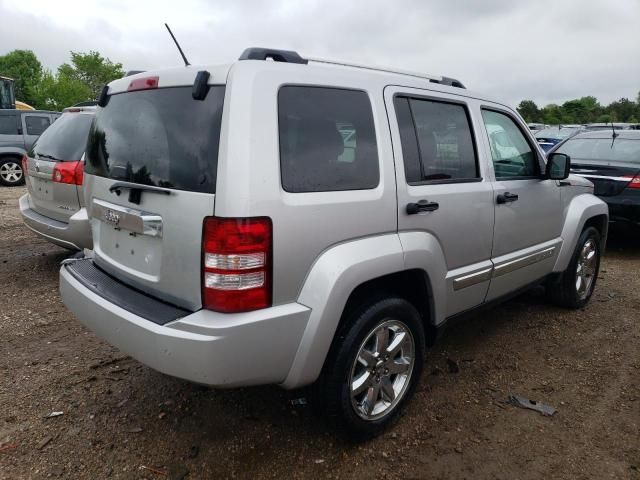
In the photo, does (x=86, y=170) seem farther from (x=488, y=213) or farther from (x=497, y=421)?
(x=497, y=421)

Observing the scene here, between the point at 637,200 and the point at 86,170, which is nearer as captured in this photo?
the point at 86,170

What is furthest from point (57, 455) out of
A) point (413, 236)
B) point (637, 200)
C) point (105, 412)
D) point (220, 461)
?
point (637, 200)

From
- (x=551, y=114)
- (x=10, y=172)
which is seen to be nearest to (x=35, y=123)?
(x=10, y=172)

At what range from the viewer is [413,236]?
2.63 m

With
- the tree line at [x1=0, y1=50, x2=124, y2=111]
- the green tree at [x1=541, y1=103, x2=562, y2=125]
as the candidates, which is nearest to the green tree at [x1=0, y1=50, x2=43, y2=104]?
the tree line at [x1=0, y1=50, x2=124, y2=111]

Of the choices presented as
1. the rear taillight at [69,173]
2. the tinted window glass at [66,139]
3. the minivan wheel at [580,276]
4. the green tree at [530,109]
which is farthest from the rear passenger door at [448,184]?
the green tree at [530,109]

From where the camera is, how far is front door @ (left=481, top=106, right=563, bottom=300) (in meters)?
3.33

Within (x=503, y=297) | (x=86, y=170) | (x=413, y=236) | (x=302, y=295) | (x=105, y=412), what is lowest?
(x=105, y=412)

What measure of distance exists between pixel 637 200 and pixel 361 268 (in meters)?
5.36

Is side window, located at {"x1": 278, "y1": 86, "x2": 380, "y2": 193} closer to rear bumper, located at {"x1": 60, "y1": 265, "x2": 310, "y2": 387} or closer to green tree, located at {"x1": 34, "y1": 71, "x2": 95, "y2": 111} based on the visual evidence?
rear bumper, located at {"x1": 60, "y1": 265, "x2": 310, "y2": 387}

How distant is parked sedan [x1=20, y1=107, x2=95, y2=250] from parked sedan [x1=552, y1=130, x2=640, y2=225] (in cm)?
608

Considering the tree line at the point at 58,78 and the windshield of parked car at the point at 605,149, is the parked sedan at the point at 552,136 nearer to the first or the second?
the windshield of parked car at the point at 605,149

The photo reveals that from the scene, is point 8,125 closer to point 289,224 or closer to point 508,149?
point 508,149

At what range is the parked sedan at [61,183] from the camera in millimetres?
4562
